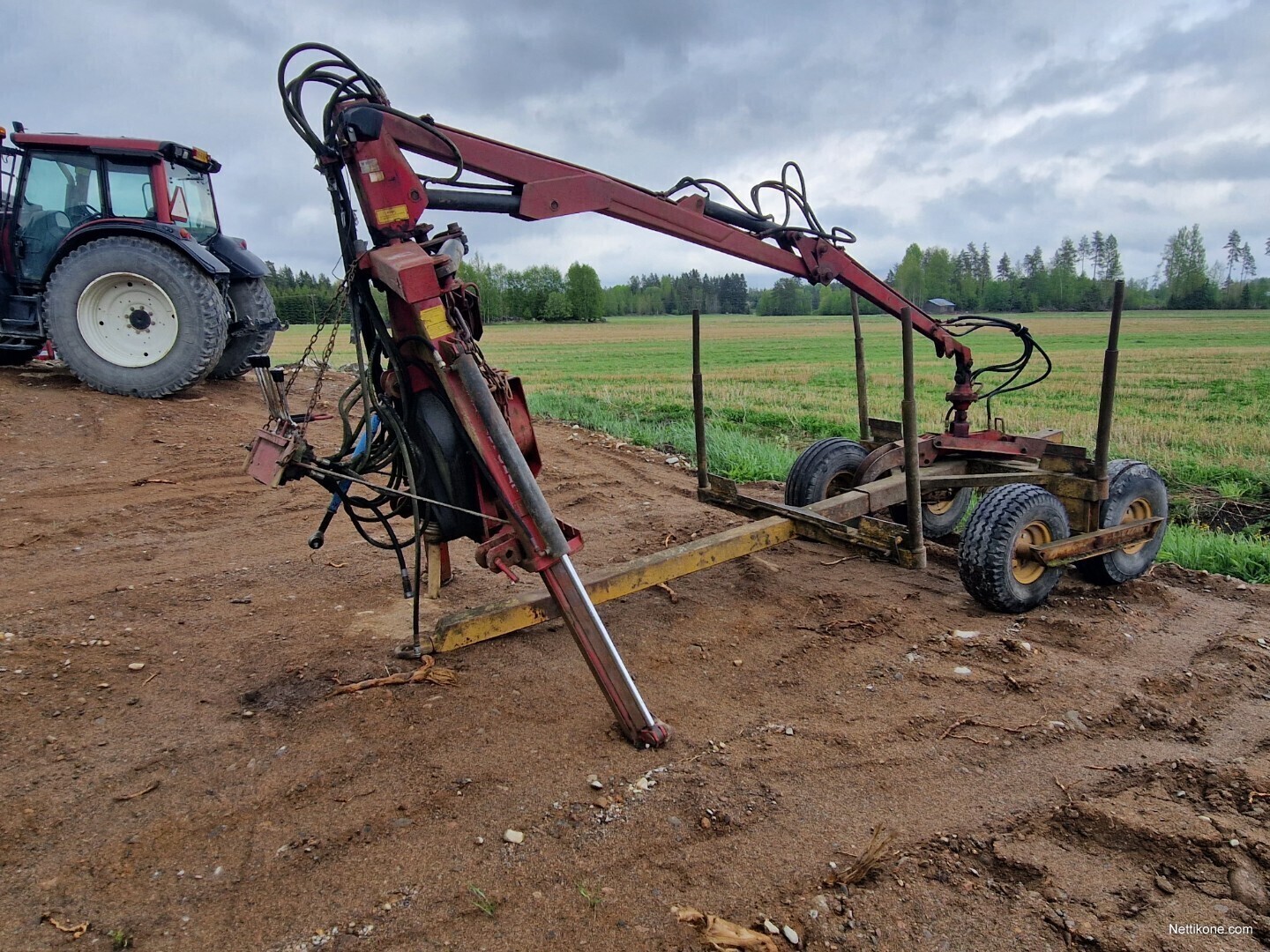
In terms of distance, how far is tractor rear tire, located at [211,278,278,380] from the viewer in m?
11.1

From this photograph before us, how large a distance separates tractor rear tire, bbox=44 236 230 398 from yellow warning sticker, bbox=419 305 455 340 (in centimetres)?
731

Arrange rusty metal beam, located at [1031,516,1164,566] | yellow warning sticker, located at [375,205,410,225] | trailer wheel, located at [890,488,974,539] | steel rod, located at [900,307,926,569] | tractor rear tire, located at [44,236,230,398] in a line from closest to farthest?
yellow warning sticker, located at [375,205,410,225] → steel rod, located at [900,307,926,569] → rusty metal beam, located at [1031,516,1164,566] → trailer wheel, located at [890,488,974,539] → tractor rear tire, located at [44,236,230,398]

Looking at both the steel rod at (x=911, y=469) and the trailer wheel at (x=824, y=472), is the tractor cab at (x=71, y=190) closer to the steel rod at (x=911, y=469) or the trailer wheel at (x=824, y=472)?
the trailer wheel at (x=824, y=472)

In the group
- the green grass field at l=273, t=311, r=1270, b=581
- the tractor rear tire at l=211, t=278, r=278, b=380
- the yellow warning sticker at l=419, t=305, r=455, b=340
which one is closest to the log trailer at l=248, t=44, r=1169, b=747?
the yellow warning sticker at l=419, t=305, r=455, b=340

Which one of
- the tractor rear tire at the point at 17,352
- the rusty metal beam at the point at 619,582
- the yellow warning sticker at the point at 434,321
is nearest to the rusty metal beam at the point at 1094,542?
the rusty metal beam at the point at 619,582

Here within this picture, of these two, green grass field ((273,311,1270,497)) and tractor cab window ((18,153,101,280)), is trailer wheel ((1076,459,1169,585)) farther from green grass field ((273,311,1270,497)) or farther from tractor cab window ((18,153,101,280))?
tractor cab window ((18,153,101,280))

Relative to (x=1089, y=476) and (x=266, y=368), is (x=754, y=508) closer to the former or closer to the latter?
(x=1089, y=476)

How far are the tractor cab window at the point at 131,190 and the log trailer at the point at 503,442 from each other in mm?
7955

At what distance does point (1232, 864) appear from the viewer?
2.58 metres

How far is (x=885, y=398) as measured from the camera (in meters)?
17.1

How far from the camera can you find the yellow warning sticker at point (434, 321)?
313cm

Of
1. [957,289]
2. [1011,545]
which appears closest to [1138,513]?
[1011,545]

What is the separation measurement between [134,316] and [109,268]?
1.87 feet

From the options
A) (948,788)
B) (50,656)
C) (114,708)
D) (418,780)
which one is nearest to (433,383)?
(418,780)
